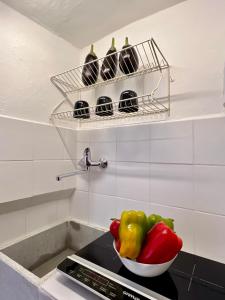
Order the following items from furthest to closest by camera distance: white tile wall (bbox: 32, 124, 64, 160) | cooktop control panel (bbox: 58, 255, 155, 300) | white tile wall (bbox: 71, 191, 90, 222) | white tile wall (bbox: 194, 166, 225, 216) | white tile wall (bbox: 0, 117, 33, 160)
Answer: white tile wall (bbox: 71, 191, 90, 222) → white tile wall (bbox: 32, 124, 64, 160) → white tile wall (bbox: 0, 117, 33, 160) → white tile wall (bbox: 194, 166, 225, 216) → cooktop control panel (bbox: 58, 255, 155, 300)

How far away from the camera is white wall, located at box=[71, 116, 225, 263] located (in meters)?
0.73

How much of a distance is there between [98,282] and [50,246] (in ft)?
1.90

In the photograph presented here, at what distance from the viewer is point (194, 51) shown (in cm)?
82

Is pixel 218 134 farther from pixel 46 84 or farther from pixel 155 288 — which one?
pixel 46 84

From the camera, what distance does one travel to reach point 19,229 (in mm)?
909

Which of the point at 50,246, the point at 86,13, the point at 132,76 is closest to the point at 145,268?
the point at 50,246

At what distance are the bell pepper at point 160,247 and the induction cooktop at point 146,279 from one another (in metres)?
0.08

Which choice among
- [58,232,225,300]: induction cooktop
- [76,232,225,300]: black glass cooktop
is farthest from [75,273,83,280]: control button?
[76,232,225,300]: black glass cooktop

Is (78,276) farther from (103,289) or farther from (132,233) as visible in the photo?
(132,233)

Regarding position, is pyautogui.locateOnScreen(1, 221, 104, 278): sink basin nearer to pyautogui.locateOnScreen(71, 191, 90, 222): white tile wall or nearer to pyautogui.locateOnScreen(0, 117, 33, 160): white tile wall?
pyautogui.locateOnScreen(71, 191, 90, 222): white tile wall

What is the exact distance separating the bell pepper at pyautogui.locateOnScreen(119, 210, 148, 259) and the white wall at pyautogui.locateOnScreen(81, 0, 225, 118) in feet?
1.73

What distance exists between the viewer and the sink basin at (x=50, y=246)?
0.88 metres

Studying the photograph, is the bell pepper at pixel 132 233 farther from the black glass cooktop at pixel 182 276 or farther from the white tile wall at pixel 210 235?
the white tile wall at pixel 210 235

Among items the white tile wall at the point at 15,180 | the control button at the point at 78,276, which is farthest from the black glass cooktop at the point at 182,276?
the white tile wall at the point at 15,180
